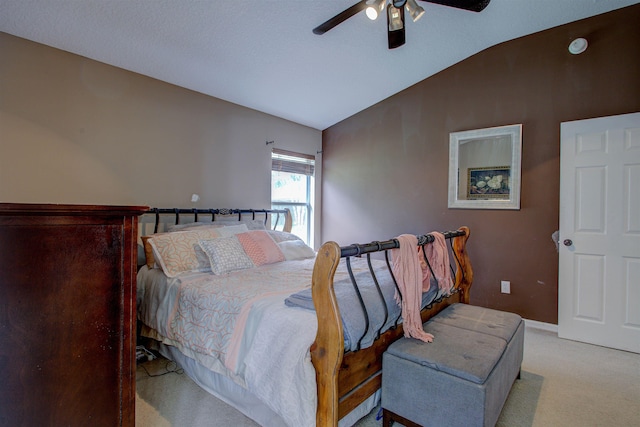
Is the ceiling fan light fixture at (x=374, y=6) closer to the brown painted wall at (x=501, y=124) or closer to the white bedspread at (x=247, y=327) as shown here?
the white bedspread at (x=247, y=327)

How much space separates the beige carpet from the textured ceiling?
2.48 m

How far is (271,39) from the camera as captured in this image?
2639 mm

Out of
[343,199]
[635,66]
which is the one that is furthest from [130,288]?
[635,66]

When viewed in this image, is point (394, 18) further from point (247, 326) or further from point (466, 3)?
point (247, 326)

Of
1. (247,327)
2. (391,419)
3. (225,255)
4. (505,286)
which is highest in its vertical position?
(225,255)

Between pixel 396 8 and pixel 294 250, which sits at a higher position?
pixel 396 8

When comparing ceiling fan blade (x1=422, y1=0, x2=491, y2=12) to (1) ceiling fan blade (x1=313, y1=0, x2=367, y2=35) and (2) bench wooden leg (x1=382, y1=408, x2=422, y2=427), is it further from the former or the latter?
(2) bench wooden leg (x1=382, y1=408, x2=422, y2=427)

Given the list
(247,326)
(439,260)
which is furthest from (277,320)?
(439,260)

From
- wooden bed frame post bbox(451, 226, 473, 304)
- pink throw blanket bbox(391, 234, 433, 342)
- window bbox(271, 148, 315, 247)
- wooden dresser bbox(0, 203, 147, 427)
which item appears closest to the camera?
wooden dresser bbox(0, 203, 147, 427)

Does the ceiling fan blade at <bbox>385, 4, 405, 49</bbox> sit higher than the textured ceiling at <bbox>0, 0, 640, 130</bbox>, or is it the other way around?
the textured ceiling at <bbox>0, 0, 640, 130</bbox>

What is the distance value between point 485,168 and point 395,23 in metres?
2.16

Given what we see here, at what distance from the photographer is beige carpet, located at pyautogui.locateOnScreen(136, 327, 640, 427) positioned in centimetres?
179

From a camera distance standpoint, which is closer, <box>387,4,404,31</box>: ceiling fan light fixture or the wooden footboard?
the wooden footboard

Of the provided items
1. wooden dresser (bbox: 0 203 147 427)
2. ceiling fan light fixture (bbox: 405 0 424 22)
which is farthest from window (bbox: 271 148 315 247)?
wooden dresser (bbox: 0 203 147 427)
